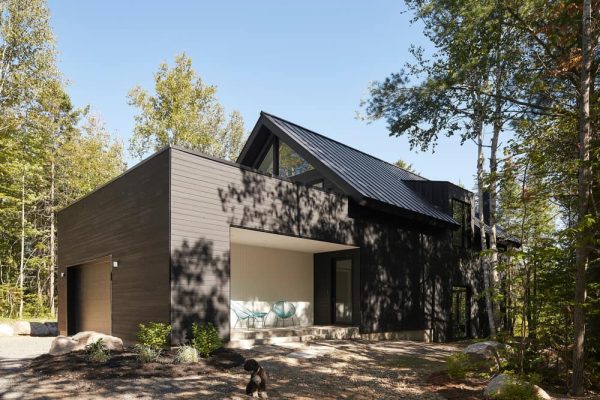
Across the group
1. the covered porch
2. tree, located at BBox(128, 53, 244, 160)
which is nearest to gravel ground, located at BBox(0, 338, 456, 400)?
the covered porch

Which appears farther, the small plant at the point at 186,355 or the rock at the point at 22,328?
the rock at the point at 22,328

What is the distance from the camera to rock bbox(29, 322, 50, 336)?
49.6 feet

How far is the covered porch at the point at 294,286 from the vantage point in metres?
12.4

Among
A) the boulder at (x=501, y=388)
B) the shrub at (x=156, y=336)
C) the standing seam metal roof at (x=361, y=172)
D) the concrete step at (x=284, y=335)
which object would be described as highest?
the standing seam metal roof at (x=361, y=172)

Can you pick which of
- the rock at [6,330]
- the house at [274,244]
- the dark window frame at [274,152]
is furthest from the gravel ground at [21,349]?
the dark window frame at [274,152]

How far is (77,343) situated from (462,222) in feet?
44.6

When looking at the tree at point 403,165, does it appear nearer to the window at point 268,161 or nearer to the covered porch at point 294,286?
the window at point 268,161

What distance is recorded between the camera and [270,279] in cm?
1373

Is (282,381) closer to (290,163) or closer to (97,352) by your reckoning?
(97,352)

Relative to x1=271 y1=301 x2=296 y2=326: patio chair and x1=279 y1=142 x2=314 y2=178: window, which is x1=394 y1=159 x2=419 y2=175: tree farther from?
x1=271 y1=301 x2=296 y2=326: patio chair

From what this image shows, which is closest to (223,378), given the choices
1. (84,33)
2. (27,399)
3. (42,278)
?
(27,399)

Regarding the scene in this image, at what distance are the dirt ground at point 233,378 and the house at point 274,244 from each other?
4.41 feet

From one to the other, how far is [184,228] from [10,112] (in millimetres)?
14952

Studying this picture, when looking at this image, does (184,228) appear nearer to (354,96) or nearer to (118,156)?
(354,96)
